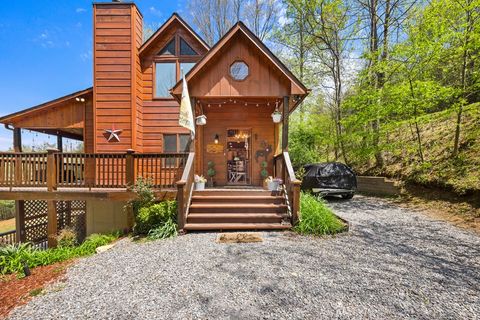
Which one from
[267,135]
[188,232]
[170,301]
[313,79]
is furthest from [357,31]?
[170,301]

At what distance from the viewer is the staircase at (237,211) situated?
230 inches

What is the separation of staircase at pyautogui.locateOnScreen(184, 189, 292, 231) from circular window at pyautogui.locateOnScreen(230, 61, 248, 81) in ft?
11.9

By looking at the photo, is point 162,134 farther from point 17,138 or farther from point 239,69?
point 17,138

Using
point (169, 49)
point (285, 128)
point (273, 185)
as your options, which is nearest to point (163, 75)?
point (169, 49)

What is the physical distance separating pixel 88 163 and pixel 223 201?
4.98 m

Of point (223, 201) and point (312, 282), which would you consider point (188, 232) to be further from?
point (312, 282)

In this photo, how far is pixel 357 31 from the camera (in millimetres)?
13727

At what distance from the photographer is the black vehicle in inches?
360


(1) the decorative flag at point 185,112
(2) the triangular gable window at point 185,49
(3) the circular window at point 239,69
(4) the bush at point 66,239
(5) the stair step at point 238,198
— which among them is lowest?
(4) the bush at point 66,239

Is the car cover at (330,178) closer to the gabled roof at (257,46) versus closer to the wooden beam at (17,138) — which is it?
the gabled roof at (257,46)

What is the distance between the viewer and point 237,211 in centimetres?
629

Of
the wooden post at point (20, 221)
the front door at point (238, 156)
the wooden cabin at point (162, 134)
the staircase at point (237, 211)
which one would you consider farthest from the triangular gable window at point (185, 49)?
the wooden post at point (20, 221)

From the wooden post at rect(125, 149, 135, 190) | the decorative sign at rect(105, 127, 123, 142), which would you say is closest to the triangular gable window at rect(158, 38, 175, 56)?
the decorative sign at rect(105, 127, 123, 142)

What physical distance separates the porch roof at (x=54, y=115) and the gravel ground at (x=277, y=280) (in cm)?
632
